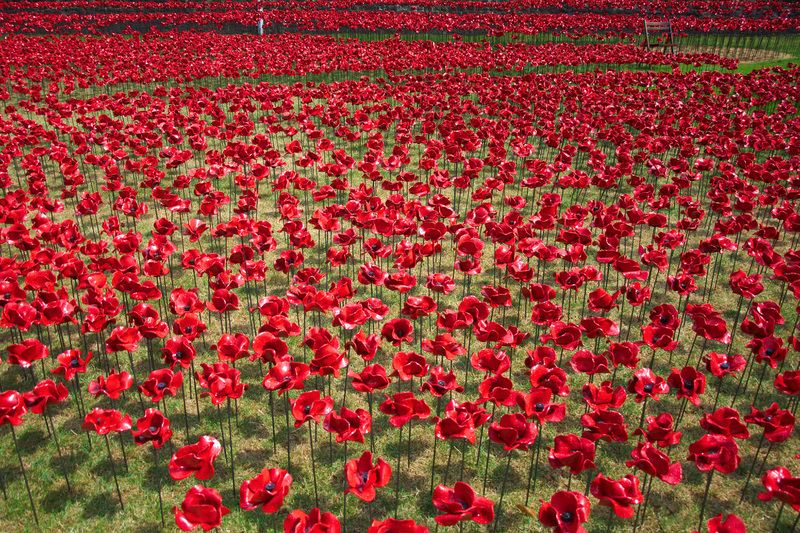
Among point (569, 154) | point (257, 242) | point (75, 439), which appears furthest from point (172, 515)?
point (569, 154)

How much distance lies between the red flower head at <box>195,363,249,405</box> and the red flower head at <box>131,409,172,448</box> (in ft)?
1.14

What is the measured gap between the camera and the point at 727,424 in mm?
3404

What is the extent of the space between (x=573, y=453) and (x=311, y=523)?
1597 mm

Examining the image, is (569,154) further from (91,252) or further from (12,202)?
(12,202)

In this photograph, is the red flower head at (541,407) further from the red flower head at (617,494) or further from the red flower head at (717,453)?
the red flower head at (717,453)

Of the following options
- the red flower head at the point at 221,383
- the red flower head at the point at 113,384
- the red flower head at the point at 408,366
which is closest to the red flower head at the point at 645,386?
the red flower head at the point at 408,366

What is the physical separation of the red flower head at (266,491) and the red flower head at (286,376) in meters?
0.75

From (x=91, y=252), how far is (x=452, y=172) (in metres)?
7.50

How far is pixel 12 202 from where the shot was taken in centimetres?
662

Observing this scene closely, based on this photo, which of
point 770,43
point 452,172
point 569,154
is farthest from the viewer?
point 770,43

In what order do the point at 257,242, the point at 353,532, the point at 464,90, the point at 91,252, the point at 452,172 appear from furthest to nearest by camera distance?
the point at 464,90 < the point at 452,172 < the point at 257,242 < the point at 91,252 < the point at 353,532

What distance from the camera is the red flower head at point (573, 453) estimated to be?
319cm

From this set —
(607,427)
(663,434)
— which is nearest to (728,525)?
(663,434)

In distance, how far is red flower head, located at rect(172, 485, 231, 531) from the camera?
2852mm
